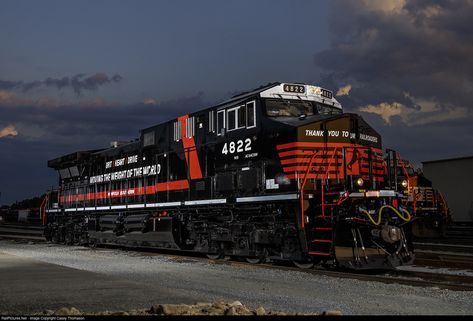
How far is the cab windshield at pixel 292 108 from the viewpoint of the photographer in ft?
46.4

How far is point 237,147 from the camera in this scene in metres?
15.0

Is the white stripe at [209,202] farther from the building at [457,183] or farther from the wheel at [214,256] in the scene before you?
the building at [457,183]

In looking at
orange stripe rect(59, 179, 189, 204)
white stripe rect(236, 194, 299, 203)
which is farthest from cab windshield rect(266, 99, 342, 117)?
orange stripe rect(59, 179, 189, 204)

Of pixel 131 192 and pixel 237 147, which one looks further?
pixel 131 192

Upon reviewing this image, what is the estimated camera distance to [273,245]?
551 inches

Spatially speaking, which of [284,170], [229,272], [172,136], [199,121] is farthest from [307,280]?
[172,136]

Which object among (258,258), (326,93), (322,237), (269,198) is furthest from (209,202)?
(326,93)

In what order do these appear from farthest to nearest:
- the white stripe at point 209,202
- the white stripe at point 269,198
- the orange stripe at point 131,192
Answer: the orange stripe at point 131,192
the white stripe at point 209,202
the white stripe at point 269,198

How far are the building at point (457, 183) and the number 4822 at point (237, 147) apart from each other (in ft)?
73.4

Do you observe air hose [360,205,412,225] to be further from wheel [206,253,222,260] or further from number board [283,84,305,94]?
wheel [206,253,222,260]

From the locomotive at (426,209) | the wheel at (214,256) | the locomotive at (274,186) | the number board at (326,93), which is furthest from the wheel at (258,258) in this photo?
the locomotive at (426,209)

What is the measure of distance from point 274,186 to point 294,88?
282 cm

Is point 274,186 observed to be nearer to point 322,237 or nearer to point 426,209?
point 322,237

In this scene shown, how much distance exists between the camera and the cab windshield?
46.4 ft
